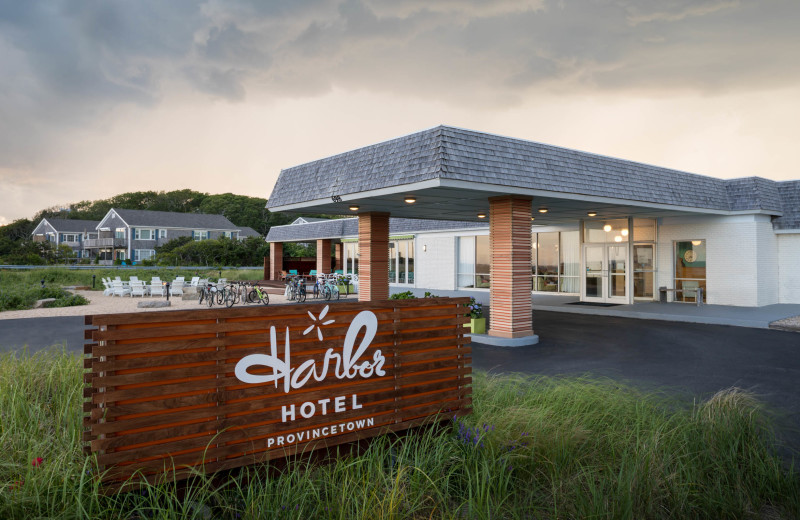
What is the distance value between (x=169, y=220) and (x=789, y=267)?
62123 millimetres

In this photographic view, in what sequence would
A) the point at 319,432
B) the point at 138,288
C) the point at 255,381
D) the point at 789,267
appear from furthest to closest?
1. the point at 138,288
2. the point at 789,267
3. the point at 319,432
4. the point at 255,381

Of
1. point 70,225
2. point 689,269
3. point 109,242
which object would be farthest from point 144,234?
point 689,269

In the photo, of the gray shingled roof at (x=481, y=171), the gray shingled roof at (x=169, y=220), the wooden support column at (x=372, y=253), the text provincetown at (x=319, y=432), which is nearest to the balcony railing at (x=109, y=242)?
the gray shingled roof at (x=169, y=220)

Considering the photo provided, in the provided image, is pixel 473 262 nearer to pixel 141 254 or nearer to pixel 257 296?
pixel 257 296

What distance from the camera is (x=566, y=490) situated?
3.60m

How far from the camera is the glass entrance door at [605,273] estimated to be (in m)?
18.8

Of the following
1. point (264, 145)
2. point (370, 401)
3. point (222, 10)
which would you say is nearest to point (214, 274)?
point (264, 145)

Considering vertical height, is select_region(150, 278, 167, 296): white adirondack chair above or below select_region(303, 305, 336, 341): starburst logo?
below

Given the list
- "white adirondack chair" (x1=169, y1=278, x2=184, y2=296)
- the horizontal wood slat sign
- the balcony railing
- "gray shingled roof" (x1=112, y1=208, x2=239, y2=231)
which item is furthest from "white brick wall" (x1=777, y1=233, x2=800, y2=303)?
the balcony railing

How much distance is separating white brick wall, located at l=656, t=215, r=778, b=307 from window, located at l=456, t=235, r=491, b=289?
9249 mm

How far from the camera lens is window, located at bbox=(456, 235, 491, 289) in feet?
83.8

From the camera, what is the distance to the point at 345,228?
3112cm

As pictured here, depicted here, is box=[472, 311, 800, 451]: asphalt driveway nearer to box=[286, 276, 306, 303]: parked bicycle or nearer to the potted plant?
the potted plant

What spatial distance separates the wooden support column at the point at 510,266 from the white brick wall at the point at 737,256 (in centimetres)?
1071
